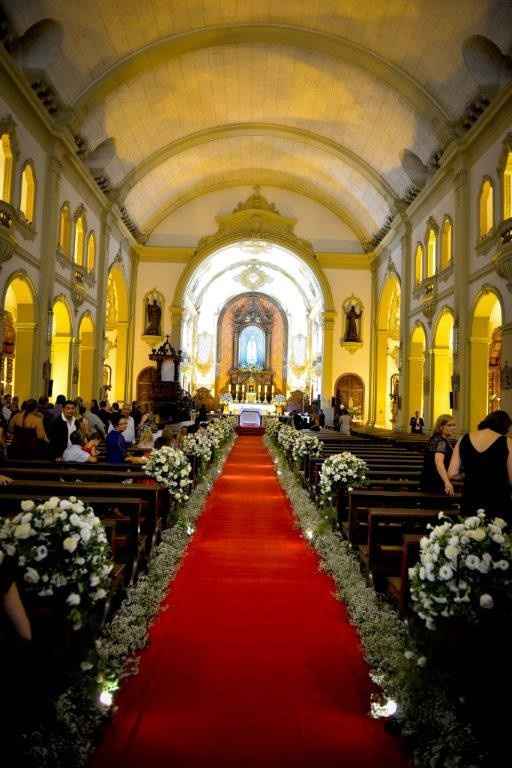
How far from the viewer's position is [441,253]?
18609mm

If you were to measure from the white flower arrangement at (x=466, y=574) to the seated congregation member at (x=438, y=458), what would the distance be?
283 centimetres

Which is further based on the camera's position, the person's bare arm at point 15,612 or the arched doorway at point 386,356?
the arched doorway at point 386,356

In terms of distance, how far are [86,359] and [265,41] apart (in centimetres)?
1100

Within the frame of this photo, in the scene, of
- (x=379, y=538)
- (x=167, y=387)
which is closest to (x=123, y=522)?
(x=379, y=538)

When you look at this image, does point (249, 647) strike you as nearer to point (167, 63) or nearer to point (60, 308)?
point (60, 308)

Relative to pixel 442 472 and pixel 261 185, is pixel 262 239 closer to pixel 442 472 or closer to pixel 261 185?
pixel 261 185

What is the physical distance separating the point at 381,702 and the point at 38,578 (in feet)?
6.47

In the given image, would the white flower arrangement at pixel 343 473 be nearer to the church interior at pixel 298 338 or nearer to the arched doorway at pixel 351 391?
the church interior at pixel 298 338

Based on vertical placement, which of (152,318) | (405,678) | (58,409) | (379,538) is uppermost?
(152,318)

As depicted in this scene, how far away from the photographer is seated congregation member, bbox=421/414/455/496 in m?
5.98

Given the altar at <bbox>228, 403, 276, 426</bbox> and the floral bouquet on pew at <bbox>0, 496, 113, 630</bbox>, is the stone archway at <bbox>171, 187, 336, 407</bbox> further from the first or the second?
the floral bouquet on pew at <bbox>0, 496, 113, 630</bbox>

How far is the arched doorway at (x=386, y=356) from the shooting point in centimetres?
2705

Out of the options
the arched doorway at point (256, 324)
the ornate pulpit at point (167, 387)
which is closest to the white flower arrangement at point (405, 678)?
the ornate pulpit at point (167, 387)

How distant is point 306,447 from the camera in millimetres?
11516
